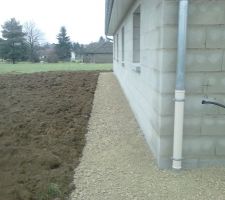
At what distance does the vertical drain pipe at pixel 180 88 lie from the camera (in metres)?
3.99

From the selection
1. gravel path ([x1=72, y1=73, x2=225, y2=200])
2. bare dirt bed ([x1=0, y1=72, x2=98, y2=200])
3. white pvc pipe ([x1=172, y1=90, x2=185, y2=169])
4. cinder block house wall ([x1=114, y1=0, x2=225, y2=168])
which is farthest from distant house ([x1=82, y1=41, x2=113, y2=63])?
white pvc pipe ([x1=172, y1=90, x2=185, y2=169])

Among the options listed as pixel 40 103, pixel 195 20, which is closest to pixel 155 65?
pixel 195 20

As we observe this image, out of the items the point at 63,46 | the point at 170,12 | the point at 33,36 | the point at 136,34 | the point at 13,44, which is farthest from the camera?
the point at 33,36

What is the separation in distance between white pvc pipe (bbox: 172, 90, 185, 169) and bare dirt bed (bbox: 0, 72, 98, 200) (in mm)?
1405

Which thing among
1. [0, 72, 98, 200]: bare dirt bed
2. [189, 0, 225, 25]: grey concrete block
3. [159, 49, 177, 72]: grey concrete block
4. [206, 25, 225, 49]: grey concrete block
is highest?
[189, 0, 225, 25]: grey concrete block

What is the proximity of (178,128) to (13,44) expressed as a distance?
191 ft

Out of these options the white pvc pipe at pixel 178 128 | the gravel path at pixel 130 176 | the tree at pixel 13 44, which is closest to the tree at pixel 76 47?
the tree at pixel 13 44

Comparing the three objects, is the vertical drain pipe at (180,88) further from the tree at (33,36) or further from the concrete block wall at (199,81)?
the tree at (33,36)

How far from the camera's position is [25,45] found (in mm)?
60531

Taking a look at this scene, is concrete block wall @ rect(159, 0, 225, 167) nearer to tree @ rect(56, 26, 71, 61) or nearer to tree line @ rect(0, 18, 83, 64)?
tree line @ rect(0, 18, 83, 64)

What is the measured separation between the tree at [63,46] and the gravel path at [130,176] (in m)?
61.6

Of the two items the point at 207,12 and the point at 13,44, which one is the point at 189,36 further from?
the point at 13,44

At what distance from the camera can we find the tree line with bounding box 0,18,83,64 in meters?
58.2

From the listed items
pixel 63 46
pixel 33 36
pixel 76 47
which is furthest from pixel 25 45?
pixel 76 47
